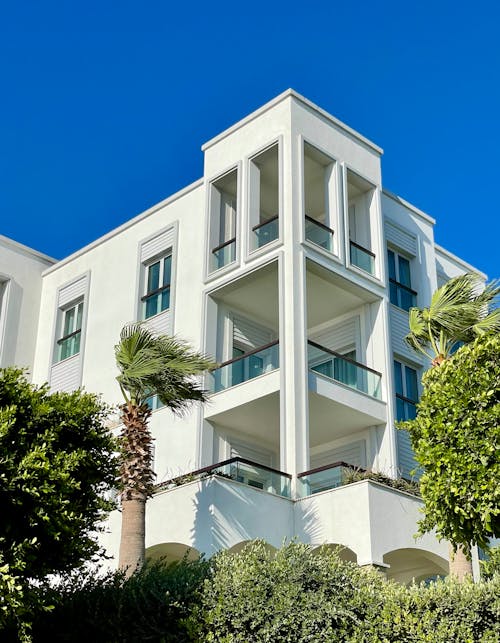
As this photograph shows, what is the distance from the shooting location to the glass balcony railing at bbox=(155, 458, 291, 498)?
18.2m

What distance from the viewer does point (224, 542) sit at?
1717 centimetres

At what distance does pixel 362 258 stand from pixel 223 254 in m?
3.72

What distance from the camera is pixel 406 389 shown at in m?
24.2

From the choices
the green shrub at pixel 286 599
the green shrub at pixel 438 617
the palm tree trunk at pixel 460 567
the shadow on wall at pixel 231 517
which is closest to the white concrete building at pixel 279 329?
the shadow on wall at pixel 231 517

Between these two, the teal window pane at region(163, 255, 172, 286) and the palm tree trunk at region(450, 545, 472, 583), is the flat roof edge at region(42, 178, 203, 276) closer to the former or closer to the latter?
the teal window pane at region(163, 255, 172, 286)

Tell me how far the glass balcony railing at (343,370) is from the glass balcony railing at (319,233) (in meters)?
2.88

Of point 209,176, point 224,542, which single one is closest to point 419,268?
point 209,176

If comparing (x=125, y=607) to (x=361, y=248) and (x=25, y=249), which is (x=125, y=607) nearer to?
(x=361, y=248)

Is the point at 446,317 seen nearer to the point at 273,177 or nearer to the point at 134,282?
the point at 273,177

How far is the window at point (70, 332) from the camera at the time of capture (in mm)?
27453

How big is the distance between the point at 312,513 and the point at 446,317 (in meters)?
4.89

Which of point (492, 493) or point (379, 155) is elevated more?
point (379, 155)

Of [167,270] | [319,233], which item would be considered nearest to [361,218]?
[319,233]

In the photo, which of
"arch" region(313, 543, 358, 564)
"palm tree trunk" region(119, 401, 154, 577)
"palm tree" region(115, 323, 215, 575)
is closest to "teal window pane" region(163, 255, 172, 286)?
"palm tree" region(115, 323, 215, 575)
